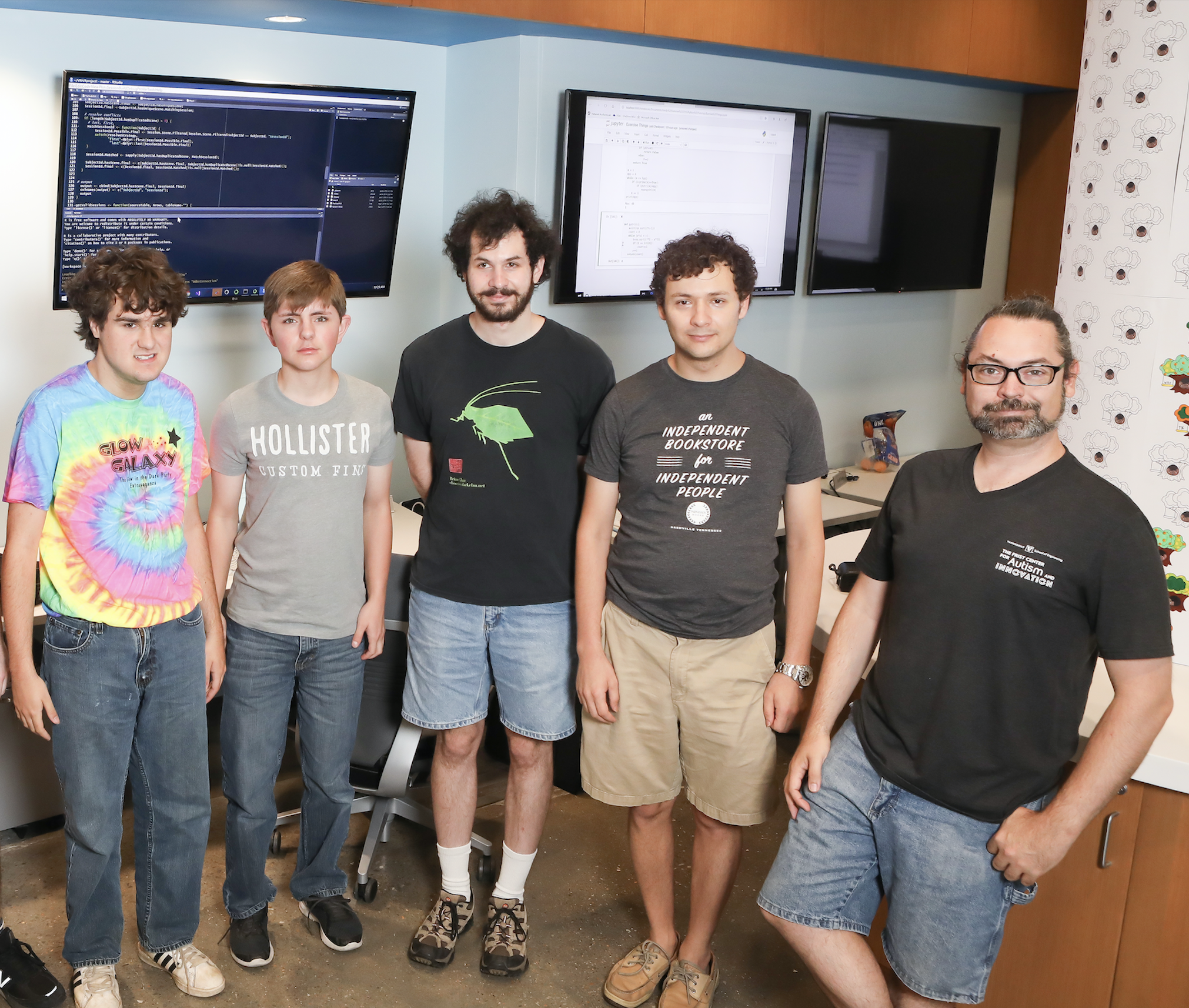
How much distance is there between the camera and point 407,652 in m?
2.63

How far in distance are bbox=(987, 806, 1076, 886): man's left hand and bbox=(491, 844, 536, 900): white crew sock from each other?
1.14 meters

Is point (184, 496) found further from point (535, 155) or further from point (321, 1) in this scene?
point (535, 155)

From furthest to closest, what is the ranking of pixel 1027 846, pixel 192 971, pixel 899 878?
1. pixel 192 971
2. pixel 899 878
3. pixel 1027 846

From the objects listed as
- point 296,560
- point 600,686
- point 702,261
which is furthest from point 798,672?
point 296,560

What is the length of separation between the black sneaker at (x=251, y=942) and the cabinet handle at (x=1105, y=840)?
1.72 meters

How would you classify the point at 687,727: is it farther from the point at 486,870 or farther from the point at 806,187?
the point at 806,187

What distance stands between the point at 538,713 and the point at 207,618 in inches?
27.9

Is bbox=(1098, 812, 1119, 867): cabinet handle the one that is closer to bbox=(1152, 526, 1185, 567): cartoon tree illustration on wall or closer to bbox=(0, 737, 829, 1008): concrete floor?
bbox=(1152, 526, 1185, 567): cartoon tree illustration on wall

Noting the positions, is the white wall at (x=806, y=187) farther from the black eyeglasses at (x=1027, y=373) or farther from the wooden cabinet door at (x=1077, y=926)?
the wooden cabinet door at (x=1077, y=926)

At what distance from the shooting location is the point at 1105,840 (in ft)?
6.50

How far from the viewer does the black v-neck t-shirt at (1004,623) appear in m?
1.66

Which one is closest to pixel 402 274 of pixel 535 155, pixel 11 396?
pixel 535 155

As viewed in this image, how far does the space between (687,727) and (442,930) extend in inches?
30.8

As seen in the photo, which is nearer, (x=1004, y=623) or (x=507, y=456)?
(x=1004, y=623)
